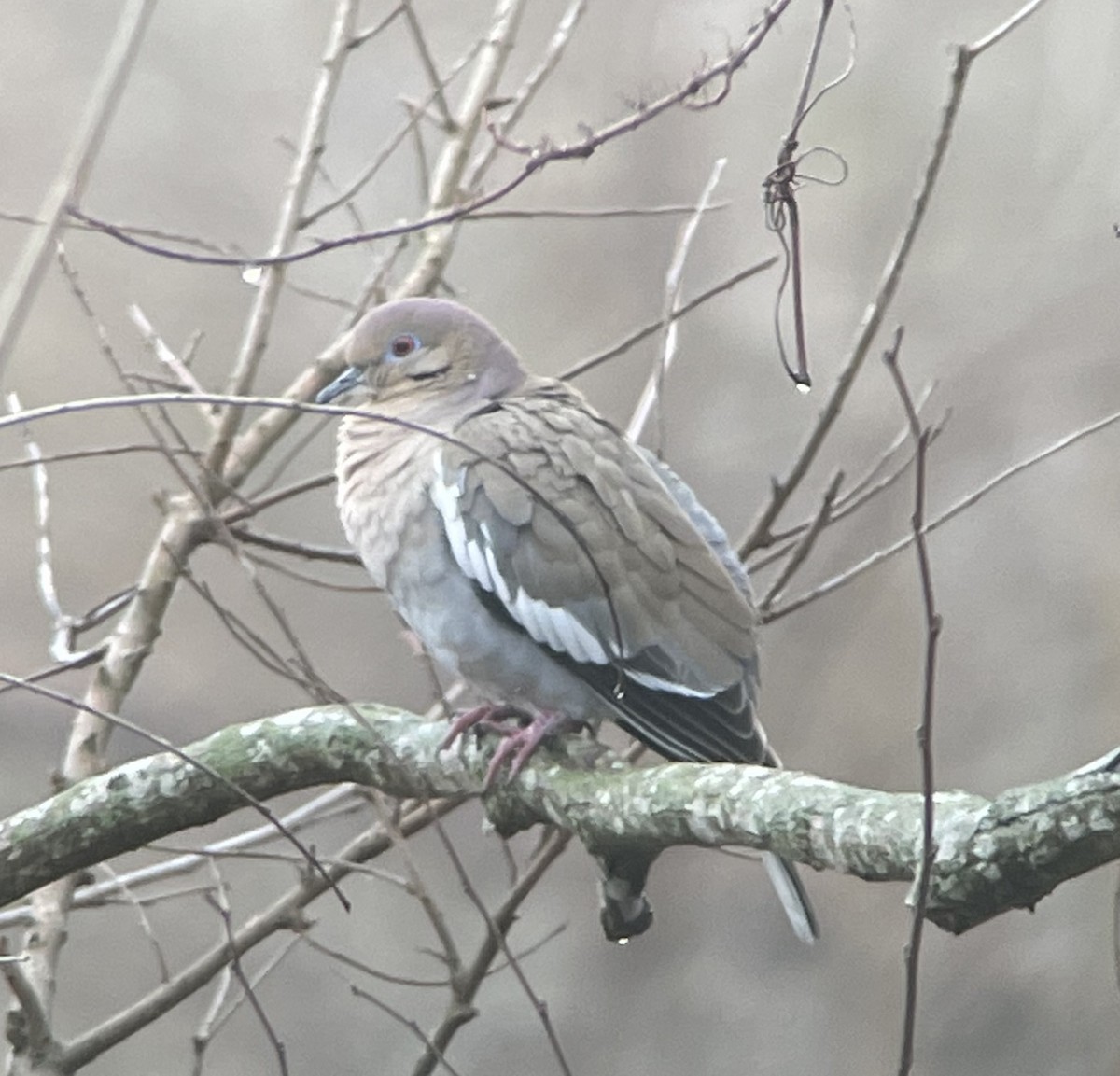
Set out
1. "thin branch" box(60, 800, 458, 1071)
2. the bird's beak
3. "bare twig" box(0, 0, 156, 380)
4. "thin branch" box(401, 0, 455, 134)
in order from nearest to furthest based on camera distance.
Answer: "bare twig" box(0, 0, 156, 380), "thin branch" box(60, 800, 458, 1071), "thin branch" box(401, 0, 455, 134), the bird's beak

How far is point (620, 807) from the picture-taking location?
4.84ft

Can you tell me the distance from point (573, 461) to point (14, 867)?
803mm

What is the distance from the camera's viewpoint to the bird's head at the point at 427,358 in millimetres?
2334

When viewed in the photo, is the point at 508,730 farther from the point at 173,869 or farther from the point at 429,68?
the point at 429,68

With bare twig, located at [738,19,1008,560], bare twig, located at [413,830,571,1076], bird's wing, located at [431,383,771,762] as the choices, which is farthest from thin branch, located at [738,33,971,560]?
bare twig, located at [413,830,571,1076]

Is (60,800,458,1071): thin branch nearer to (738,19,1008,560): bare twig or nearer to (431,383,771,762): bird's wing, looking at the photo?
(431,383,771,762): bird's wing

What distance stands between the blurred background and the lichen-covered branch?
2.65 meters

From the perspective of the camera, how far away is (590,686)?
2041 millimetres

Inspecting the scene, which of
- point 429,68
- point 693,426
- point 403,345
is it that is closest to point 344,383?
point 403,345

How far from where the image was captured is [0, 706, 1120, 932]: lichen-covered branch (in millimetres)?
1035

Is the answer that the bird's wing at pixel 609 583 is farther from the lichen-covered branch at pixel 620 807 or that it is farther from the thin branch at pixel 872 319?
the lichen-covered branch at pixel 620 807

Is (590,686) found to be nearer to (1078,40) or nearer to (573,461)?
(573,461)

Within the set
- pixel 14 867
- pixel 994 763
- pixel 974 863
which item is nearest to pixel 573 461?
pixel 14 867

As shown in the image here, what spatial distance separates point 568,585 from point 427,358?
493mm
